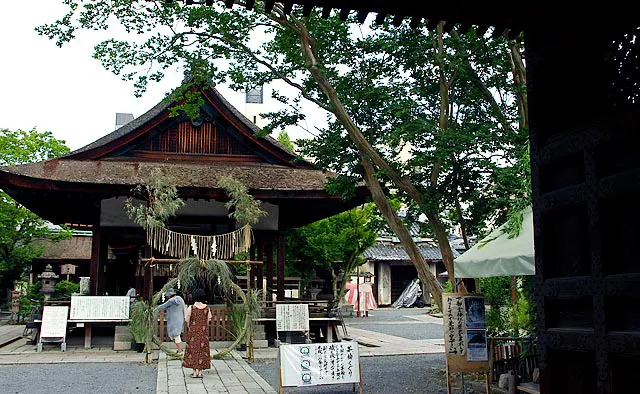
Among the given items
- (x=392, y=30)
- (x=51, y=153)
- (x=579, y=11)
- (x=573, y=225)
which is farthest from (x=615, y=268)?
(x=51, y=153)

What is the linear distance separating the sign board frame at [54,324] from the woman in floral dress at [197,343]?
14.5 ft

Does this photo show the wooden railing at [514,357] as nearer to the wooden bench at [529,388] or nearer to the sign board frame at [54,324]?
the wooden bench at [529,388]

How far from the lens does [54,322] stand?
1412 centimetres

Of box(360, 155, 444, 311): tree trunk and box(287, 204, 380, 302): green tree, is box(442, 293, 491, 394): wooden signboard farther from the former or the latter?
→ box(287, 204, 380, 302): green tree

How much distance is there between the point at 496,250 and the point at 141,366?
7396 mm

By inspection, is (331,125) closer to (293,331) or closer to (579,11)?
(293,331)

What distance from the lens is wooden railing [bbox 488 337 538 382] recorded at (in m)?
8.60

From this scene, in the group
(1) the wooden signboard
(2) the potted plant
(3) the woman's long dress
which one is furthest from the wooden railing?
(2) the potted plant

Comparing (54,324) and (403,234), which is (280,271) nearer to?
(54,324)

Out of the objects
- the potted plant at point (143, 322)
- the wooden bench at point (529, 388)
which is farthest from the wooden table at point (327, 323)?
the wooden bench at point (529, 388)

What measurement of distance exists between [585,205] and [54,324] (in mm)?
13003

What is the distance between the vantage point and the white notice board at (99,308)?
46.7ft

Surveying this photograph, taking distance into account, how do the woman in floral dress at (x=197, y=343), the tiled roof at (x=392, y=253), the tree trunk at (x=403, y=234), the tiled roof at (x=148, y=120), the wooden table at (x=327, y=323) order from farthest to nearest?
1. the tiled roof at (x=392, y=253)
2. the tiled roof at (x=148, y=120)
3. the wooden table at (x=327, y=323)
4. the woman in floral dress at (x=197, y=343)
5. the tree trunk at (x=403, y=234)

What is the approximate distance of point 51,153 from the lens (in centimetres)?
2667
